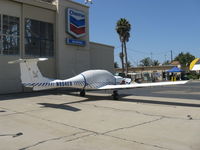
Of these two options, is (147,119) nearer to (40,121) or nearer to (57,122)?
(57,122)

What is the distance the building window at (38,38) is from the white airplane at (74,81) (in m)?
8.81

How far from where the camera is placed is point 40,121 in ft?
33.4

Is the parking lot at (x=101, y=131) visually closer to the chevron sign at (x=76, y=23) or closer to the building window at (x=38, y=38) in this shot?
the building window at (x=38, y=38)

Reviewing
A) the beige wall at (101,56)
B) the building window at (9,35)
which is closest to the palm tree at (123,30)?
the beige wall at (101,56)

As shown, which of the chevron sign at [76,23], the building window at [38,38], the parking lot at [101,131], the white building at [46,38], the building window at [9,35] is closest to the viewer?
the parking lot at [101,131]

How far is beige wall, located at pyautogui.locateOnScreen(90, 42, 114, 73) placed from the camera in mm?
33656

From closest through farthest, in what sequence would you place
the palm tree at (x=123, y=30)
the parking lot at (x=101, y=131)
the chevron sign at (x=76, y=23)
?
1. the parking lot at (x=101, y=131)
2. the chevron sign at (x=76, y=23)
3. the palm tree at (x=123, y=30)

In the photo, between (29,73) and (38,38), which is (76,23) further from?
(29,73)

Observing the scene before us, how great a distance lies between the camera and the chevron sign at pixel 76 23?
28.7 meters

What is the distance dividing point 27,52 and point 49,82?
1096cm

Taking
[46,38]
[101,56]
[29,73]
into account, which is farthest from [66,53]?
[29,73]

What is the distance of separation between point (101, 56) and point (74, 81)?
17947 mm

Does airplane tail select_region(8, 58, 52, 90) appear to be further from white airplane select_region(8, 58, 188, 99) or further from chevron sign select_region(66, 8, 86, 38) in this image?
chevron sign select_region(66, 8, 86, 38)

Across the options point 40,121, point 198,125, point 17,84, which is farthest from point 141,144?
point 17,84
